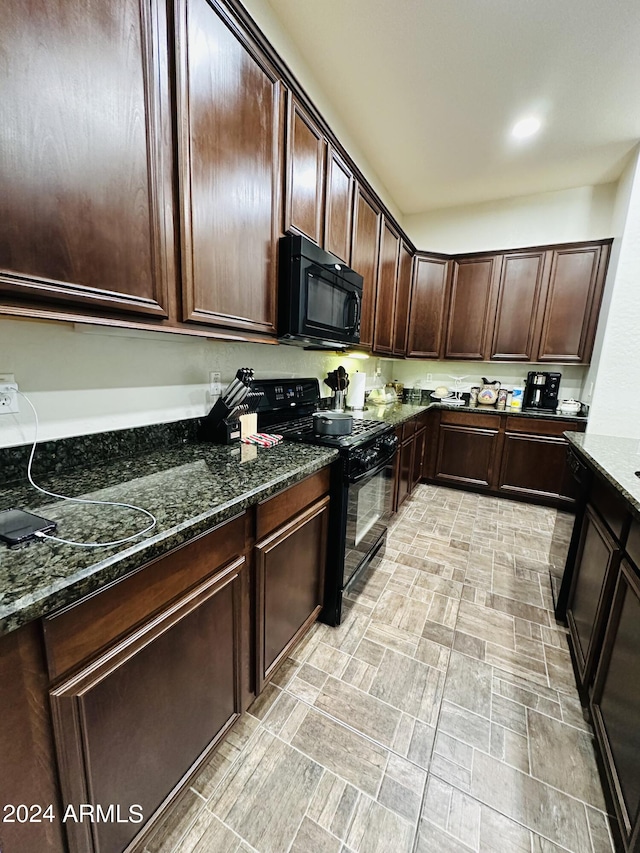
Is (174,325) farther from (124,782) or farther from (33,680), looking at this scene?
(124,782)

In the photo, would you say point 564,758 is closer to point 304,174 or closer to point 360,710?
point 360,710

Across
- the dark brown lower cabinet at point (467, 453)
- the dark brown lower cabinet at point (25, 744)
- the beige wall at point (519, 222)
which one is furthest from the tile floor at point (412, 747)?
the beige wall at point (519, 222)

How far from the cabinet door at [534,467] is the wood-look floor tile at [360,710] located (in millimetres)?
2703

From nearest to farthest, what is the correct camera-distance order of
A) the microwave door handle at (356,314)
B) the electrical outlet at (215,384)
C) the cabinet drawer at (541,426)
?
the electrical outlet at (215,384)
the microwave door handle at (356,314)
the cabinet drawer at (541,426)

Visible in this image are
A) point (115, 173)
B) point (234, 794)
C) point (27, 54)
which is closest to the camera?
point (27, 54)

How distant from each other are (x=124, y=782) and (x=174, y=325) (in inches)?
47.0

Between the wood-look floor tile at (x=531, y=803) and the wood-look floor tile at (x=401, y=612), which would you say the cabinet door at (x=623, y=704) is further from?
the wood-look floor tile at (x=401, y=612)

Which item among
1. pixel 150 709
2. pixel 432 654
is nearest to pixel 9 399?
pixel 150 709

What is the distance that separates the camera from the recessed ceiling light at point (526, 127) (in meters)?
2.49

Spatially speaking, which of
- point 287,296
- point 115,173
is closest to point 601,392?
point 287,296

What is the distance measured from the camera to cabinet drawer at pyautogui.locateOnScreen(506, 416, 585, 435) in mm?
3133

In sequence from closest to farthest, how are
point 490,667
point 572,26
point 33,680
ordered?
point 33,680 < point 490,667 < point 572,26

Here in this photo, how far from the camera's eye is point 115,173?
35.3 inches

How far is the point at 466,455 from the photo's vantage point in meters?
3.61
